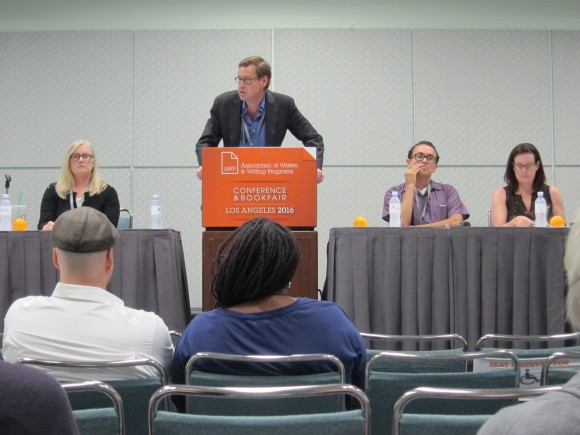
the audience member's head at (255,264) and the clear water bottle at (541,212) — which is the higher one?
the clear water bottle at (541,212)

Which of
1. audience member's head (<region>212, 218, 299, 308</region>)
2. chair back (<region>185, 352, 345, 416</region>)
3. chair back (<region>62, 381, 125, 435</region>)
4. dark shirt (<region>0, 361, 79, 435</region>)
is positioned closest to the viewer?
dark shirt (<region>0, 361, 79, 435</region>)

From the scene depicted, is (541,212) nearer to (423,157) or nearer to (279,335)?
(423,157)

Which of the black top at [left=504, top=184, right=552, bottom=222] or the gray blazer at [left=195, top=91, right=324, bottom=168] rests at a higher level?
Answer: the gray blazer at [left=195, top=91, right=324, bottom=168]

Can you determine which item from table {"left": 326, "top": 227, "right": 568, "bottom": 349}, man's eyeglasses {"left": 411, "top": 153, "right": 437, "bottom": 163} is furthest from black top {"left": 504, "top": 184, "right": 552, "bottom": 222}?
table {"left": 326, "top": 227, "right": 568, "bottom": 349}

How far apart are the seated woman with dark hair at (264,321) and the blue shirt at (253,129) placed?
7.93 feet

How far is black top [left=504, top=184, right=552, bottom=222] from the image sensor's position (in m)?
4.34

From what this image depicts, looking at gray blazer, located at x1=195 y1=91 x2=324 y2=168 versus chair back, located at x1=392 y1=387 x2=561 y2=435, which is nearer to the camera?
chair back, located at x1=392 y1=387 x2=561 y2=435

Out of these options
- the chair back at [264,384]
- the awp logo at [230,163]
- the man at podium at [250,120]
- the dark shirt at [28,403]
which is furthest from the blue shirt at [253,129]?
the dark shirt at [28,403]

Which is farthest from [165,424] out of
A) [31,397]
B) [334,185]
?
[334,185]

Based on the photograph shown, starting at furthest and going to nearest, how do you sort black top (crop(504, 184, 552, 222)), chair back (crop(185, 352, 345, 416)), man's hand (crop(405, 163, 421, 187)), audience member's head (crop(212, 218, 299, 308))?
man's hand (crop(405, 163, 421, 187)) → black top (crop(504, 184, 552, 222)) → audience member's head (crop(212, 218, 299, 308)) → chair back (crop(185, 352, 345, 416))

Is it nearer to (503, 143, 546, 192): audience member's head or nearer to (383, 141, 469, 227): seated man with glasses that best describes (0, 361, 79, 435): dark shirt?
(383, 141, 469, 227): seated man with glasses

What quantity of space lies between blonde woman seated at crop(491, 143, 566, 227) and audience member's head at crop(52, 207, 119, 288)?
2625 mm

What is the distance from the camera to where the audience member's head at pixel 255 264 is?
2.10 m

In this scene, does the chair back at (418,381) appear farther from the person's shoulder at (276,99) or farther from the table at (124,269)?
the person's shoulder at (276,99)
